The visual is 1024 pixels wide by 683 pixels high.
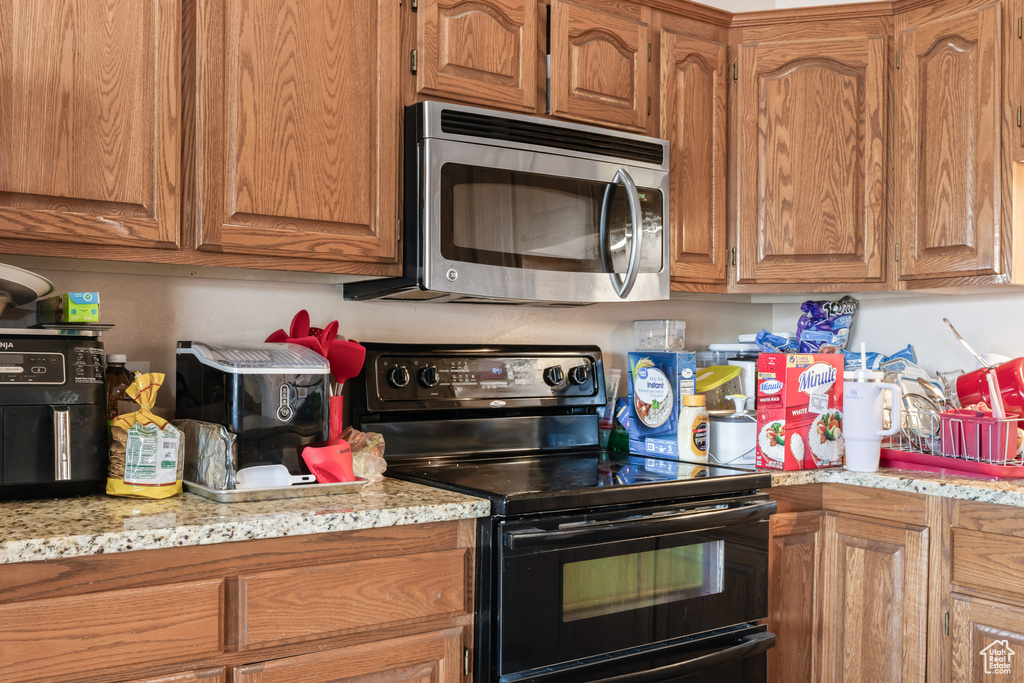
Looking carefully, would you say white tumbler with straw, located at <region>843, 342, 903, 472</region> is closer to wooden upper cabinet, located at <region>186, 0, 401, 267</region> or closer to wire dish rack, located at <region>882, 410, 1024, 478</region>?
wire dish rack, located at <region>882, 410, 1024, 478</region>

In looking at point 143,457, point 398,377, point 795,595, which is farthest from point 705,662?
point 143,457

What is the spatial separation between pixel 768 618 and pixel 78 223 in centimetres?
167

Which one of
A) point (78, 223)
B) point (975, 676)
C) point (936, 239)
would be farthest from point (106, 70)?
point (975, 676)

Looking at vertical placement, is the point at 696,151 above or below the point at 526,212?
above

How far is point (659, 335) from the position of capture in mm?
2490

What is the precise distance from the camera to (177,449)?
146cm

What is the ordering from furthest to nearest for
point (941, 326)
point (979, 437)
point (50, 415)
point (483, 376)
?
point (941, 326)
point (483, 376)
point (979, 437)
point (50, 415)

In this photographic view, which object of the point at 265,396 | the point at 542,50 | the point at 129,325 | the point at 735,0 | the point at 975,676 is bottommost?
the point at 975,676

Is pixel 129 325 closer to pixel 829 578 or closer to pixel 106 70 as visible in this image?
pixel 106 70

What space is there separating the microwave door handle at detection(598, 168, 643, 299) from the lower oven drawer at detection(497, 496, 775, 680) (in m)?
0.58

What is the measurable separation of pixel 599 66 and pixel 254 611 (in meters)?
1.50

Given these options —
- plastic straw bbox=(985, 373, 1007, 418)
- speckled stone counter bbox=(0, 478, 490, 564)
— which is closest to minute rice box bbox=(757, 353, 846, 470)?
plastic straw bbox=(985, 373, 1007, 418)

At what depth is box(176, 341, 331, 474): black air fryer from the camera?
1.46 meters

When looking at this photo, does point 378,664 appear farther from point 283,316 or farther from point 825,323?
point 825,323
